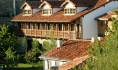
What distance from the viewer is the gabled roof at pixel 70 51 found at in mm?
33438

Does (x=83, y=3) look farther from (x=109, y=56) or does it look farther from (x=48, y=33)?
(x=109, y=56)

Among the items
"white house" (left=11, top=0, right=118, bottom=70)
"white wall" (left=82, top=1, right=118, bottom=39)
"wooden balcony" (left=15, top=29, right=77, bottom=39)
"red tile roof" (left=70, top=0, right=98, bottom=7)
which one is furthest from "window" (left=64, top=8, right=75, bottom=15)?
"white wall" (left=82, top=1, right=118, bottom=39)

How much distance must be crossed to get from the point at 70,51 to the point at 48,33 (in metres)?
16.6

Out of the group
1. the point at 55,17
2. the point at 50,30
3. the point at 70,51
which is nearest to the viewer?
the point at 70,51

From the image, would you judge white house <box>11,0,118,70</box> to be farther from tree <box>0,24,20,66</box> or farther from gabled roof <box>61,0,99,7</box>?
tree <box>0,24,20,66</box>

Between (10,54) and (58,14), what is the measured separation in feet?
39.5

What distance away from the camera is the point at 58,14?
51656 millimetres

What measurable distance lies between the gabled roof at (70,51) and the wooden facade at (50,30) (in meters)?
11.2

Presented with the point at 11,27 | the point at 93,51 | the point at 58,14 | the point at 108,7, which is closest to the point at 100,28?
the point at 108,7

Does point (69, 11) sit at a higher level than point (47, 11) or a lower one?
lower

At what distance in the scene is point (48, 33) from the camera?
51000mm

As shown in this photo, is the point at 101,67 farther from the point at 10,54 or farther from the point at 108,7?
the point at 108,7

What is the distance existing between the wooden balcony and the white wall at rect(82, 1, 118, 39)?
1.38m

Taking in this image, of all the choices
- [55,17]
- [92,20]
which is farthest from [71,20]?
[55,17]
